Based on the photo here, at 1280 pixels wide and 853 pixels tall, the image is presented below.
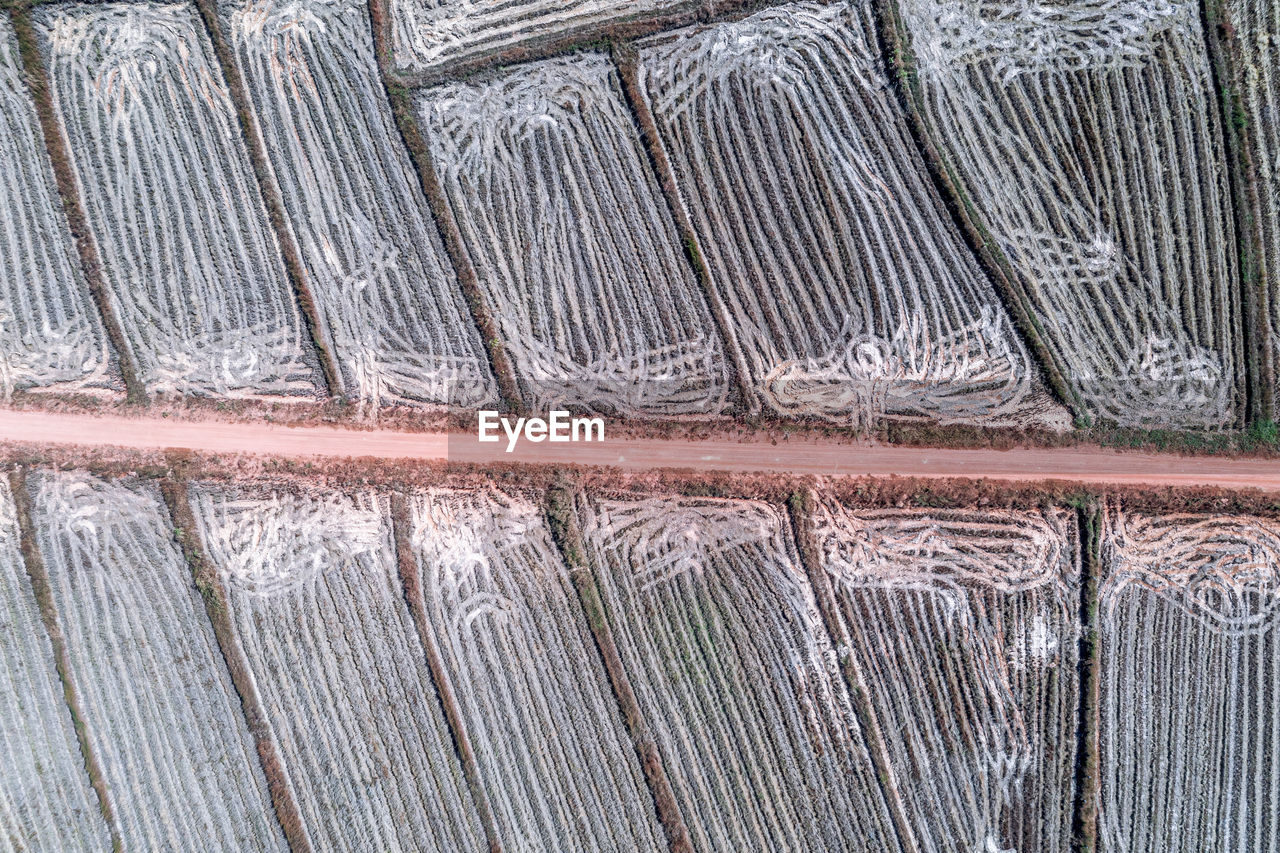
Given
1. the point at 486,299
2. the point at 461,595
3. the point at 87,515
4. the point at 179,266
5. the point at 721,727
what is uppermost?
the point at 179,266

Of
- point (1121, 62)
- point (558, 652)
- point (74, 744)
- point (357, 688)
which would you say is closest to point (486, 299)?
point (558, 652)

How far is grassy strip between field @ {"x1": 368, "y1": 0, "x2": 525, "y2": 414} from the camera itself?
9.71 m

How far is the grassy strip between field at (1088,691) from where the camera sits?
939 centimetres

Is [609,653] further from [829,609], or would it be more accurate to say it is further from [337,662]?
[337,662]

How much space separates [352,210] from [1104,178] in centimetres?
1025

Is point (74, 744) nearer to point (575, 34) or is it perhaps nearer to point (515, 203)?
point (515, 203)

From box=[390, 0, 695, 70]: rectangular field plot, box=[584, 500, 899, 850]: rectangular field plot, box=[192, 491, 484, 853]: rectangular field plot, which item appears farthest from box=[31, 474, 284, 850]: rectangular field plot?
box=[390, 0, 695, 70]: rectangular field plot

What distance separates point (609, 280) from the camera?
9.75m

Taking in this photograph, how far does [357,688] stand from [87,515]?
171 inches

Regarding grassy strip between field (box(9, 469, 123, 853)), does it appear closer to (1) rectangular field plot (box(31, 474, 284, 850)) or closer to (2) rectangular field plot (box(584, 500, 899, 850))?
Answer: (1) rectangular field plot (box(31, 474, 284, 850))

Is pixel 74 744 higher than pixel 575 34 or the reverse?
the reverse

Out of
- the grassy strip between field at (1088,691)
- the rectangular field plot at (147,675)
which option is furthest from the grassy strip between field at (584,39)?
the grassy strip between field at (1088,691)

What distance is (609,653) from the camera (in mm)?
9609

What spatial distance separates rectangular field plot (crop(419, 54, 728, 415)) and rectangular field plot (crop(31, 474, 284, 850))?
5.62 metres
